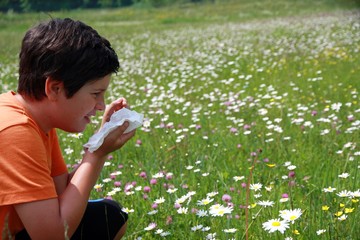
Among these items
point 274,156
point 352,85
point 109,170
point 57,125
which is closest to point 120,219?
point 57,125

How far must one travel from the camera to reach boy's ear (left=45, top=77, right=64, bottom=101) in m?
1.98

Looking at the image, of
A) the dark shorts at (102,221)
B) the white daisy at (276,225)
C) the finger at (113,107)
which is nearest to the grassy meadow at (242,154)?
the white daisy at (276,225)

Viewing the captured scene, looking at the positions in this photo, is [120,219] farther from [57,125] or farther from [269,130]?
[269,130]

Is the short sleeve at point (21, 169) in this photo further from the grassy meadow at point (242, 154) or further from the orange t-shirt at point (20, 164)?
the grassy meadow at point (242, 154)

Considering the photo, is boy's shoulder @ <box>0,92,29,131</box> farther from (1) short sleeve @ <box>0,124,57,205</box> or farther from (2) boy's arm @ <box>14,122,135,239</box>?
(2) boy's arm @ <box>14,122,135,239</box>

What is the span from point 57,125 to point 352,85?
14.3 feet

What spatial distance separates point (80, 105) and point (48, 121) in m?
0.15

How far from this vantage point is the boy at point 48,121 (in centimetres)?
183

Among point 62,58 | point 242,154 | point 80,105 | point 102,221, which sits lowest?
point 242,154

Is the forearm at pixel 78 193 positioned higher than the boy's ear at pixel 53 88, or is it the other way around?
the boy's ear at pixel 53 88

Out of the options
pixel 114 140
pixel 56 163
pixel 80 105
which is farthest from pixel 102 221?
pixel 80 105

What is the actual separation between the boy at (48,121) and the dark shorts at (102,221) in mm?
325

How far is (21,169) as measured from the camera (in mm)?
1820

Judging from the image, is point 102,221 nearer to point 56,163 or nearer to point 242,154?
point 56,163
